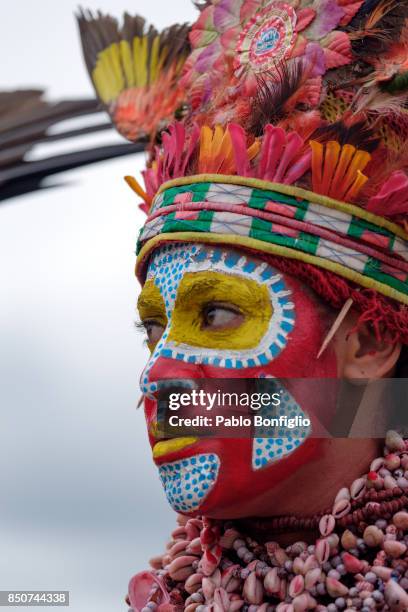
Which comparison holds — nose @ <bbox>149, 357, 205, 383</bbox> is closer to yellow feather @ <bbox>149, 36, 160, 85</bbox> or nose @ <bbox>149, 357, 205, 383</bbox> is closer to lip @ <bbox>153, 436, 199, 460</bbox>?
lip @ <bbox>153, 436, 199, 460</bbox>

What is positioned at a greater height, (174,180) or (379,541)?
(174,180)

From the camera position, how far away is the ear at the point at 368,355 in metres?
3.67

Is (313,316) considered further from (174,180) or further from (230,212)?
(174,180)

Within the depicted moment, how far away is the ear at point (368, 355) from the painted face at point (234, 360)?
3.1 inches

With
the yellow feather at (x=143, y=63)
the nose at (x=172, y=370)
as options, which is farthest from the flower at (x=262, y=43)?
the nose at (x=172, y=370)

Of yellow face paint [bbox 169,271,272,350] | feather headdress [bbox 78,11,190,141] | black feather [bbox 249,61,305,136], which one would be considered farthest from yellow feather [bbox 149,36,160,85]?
yellow face paint [bbox 169,271,272,350]

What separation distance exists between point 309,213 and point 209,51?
940 mm

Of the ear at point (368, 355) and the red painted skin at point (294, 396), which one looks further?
the ear at point (368, 355)

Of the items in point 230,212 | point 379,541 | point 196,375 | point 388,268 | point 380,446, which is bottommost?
point 379,541

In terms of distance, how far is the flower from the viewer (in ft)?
12.4

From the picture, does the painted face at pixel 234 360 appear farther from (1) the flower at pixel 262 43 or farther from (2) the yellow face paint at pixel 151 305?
(1) the flower at pixel 262 43

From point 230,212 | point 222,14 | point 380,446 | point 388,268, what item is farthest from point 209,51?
point 380,446

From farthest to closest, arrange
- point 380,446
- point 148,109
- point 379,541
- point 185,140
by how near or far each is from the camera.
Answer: point 148,109, point 185,140, point 380,446, point 379,541

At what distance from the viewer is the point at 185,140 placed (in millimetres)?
3977
